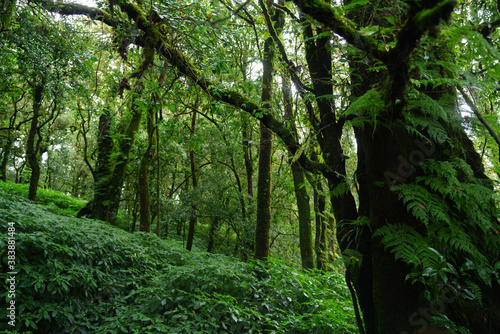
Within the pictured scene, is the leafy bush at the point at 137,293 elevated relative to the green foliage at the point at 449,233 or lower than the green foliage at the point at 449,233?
lower

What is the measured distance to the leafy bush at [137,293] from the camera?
3.82m

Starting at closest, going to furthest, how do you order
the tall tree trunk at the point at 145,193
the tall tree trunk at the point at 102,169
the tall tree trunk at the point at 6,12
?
the tall tree trunk at the point at 6,12 → the tall tree trunk at the point at 145,193 → the tall tree trunk at the point at 102,169

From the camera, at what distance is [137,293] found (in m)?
4.91

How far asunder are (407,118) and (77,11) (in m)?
6.27

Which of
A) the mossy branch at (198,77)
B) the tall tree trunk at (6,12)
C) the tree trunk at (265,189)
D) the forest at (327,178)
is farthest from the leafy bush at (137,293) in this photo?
the tall tree trunk at (6,12)

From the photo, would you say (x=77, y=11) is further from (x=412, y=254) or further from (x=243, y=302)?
(x=412, y=254)

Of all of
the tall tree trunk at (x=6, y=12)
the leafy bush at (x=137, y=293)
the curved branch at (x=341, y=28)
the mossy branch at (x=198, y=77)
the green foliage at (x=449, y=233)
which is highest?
the tall tree trunk at (x=6, y=12)

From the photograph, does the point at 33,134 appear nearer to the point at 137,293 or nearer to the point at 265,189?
the point at 137,293

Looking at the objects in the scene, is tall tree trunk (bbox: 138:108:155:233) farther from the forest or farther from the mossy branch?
the mossy branch

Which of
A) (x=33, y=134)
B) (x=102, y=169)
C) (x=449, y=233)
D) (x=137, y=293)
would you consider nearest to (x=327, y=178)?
(x=449, y=233)

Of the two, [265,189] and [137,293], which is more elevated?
[265,189]

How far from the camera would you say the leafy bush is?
3.82 metres

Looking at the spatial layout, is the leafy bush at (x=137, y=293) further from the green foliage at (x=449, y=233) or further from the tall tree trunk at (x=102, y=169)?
the tall tree trunk at (x=102, y=169)

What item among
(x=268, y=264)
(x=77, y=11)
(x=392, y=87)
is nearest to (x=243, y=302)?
(x=268, y=264)
